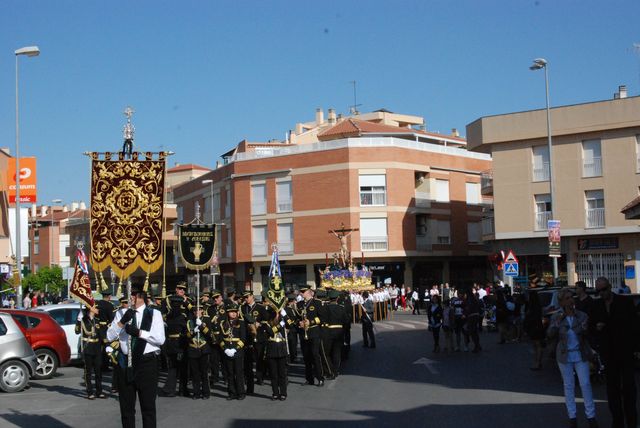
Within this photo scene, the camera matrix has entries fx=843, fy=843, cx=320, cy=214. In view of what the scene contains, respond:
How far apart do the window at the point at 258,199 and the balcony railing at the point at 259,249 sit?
2.13m

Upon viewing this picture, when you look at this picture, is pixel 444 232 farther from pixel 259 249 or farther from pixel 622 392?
pixel 622 392

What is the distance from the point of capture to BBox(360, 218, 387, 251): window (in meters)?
54.0

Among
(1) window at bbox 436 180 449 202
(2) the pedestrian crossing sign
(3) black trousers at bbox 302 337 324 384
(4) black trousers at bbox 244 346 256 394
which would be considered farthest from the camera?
(1) window at bbox 436 180 449 202

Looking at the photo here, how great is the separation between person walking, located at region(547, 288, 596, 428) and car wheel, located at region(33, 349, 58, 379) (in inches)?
450

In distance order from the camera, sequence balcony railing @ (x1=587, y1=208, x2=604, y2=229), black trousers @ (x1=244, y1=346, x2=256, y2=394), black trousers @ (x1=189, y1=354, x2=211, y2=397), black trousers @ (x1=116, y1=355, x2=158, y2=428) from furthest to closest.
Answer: balcony railing @ (x1=587, y1=208, x2=604, y2=229), black trousers @ (x1=244, y1=346, x2=256, y2=394), black trousers @ (x1=189, y1=354, x2=211, y2=397), black trousers @ (x1=116, y1=355, x2=158, y2=428)

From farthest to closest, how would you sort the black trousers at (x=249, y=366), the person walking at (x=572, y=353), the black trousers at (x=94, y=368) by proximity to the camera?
the black trousers at (x=249, y=366) → the black trousers at (x=94, y=368) → the person walking at (x=572, y=353)

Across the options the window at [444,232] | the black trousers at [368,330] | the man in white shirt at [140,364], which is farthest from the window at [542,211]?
the man in white shirt at [140,364]

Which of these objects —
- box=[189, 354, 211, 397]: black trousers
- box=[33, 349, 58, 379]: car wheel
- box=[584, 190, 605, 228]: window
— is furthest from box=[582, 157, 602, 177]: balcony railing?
box=[189, 354, 211, 397]: black trousers

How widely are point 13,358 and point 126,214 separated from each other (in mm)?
3400

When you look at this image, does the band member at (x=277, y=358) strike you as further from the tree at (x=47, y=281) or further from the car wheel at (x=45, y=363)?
the tree at (x=47, y=281)

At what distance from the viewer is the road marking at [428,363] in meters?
17.7

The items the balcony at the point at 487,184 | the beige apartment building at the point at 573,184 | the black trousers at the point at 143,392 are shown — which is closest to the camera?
the black trousers at the point at 143,392

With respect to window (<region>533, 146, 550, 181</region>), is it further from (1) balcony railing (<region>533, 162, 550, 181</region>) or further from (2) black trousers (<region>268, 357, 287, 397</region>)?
(2) black trousers (<region>268, 357, 287, 397</region>)

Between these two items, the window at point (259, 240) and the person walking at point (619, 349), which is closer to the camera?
the person walking at point (619, 349)
